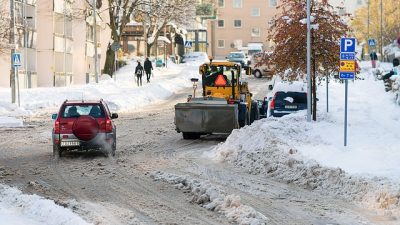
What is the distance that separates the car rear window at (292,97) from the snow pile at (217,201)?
13219mm

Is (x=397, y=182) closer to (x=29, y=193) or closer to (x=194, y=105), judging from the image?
(x=29, y=193)

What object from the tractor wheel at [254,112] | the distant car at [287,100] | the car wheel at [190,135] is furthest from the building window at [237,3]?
the car wheel at [190,135]

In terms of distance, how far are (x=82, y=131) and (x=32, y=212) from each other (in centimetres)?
731

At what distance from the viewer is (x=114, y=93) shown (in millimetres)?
41719

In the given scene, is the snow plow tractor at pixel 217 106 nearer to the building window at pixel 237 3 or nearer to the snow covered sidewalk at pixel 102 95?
the snow covered sidewalk at pixel 102 95

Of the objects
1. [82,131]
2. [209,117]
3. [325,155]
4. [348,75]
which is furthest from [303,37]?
[82,131]

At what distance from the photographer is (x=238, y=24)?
11838cm

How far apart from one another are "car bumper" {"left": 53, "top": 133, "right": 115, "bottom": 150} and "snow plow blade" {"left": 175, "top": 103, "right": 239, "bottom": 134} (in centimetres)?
426

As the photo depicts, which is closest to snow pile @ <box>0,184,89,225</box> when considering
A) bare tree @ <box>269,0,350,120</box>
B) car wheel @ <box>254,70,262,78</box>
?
bare tree @ <box>269,0,350,120</box>

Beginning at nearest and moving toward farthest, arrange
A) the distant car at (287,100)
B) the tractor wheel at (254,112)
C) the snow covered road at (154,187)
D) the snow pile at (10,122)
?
1. the snow covered road at (154,187)
2. the tractor wheel at (254,112)
3. the snow pile at (10,122)
4. the distant car at (287,100)

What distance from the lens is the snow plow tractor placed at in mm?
21719

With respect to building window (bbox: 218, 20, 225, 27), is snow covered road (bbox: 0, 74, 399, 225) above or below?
below

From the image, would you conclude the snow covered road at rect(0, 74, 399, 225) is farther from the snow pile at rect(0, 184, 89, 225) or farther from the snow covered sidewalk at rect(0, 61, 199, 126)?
the snow covered sidewalk at rect(0, 61, 199, 126)

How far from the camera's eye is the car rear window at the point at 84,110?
18.2m
